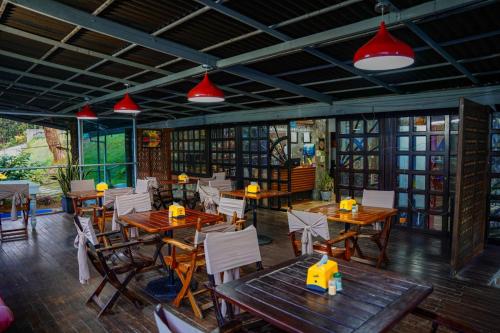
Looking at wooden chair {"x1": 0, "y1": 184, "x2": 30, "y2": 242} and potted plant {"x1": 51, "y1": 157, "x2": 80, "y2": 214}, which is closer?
wooden chair {"x1": 0, "y1": 184, "x2": 30, "y2": 242}

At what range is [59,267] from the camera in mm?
4742

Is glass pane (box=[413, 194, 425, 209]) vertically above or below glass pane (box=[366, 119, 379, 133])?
below

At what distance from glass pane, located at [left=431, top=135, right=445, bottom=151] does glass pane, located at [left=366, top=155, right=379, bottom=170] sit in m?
1.06

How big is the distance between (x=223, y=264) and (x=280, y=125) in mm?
6504

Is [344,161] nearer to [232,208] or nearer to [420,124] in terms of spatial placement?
[420,124]

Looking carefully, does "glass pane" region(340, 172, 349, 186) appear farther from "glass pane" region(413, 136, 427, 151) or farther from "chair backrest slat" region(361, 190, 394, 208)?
"chair backrest slat" region(361, 190, 394, 208)

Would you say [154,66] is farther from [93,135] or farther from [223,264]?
[93,135]

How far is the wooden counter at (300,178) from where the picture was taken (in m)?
8.80

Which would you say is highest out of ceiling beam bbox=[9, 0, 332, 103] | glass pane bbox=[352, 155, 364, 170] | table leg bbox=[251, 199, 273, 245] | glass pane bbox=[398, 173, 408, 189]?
ceiling beam bbox=[9, 0, 332, 103]

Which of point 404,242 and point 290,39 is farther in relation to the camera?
point 404,242

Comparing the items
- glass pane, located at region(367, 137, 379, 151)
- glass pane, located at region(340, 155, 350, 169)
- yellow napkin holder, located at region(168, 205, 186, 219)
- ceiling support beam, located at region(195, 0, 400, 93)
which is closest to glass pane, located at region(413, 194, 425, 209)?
glass pane, located at region(367, 137, 379, 151)

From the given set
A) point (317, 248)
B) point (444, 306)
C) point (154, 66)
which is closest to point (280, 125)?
point (154, 66)

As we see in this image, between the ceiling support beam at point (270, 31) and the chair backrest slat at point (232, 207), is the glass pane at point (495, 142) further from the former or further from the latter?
the chair backrest slat at point (232, 207)

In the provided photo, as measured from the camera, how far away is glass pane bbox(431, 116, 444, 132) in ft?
20.4
